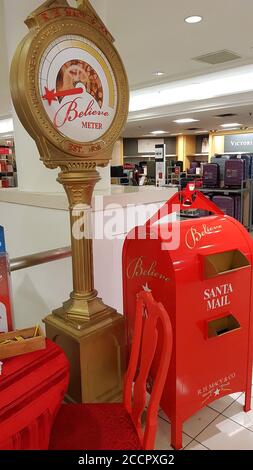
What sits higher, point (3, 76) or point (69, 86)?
point (3, 76)

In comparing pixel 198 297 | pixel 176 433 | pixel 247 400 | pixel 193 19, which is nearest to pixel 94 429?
pixel 176 433

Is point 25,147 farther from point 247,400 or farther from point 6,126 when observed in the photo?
point 6,126

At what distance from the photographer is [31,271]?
2.34m

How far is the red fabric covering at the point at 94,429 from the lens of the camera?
1.23 metres

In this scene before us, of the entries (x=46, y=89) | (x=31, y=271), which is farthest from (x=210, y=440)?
(x=46, y=89)

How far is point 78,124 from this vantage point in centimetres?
139

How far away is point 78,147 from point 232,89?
6.62m

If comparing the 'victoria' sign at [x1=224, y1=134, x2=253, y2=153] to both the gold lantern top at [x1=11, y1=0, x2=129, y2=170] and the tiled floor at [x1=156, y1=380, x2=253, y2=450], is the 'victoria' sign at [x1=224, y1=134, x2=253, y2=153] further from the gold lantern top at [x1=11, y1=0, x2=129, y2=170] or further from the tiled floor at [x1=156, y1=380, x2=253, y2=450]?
the gold lantern top at [x1=11, y1=0, x2=129, y2=170]

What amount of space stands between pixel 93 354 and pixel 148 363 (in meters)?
0.35

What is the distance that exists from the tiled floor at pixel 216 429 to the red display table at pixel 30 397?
3.16ft

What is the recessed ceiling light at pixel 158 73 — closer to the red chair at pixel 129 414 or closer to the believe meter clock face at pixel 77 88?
the believe meter clock face at pixel 77 88

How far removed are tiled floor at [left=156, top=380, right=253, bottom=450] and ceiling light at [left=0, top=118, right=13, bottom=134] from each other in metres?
11.6

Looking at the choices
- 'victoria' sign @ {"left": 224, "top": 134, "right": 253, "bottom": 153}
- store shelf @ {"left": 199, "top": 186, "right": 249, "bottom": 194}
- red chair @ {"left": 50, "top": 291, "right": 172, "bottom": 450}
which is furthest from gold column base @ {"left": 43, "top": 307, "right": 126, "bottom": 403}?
'victoria' sign @ {"left": 224, "top": 134, "right": 253, "bottom": 153}

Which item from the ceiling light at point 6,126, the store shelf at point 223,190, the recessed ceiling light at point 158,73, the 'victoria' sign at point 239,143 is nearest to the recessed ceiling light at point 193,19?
the recessed ceiling light at point 158,73
